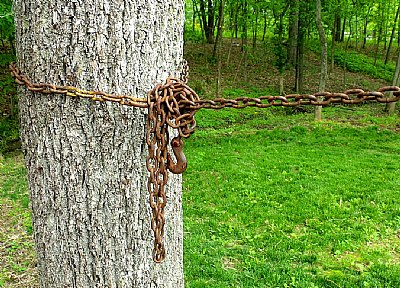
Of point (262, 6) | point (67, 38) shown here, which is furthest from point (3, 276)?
point (262, 6)

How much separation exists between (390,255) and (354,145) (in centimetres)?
487

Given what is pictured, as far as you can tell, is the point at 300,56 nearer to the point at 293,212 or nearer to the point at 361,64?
the point at 361,64

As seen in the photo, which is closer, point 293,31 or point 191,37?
point 293,31

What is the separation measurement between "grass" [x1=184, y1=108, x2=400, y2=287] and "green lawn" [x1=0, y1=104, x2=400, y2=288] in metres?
0.01

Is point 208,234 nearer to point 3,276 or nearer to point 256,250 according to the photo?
point 256,250

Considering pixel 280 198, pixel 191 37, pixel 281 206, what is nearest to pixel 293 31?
pixel 191 37

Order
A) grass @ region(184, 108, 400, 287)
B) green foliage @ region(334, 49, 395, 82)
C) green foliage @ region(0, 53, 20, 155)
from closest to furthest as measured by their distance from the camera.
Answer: grass @ region(184, 108, 400, 287) < green foliage @ region(0, 53, 20, 155) < green foliage @ region(334, 49, 395, 82)

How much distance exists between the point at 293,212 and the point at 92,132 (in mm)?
4259

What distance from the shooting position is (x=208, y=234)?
457 centimetres

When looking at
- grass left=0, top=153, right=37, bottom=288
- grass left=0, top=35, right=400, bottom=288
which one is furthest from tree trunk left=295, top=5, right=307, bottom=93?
grass left=0, top=153, right=37, bottom=288

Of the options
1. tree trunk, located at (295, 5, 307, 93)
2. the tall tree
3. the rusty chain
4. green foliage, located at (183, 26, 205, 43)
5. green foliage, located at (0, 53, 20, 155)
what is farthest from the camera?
green foliage, located at (183, 26, 205, 43)

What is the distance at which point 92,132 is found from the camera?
4.03ft

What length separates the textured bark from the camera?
119 centimetres

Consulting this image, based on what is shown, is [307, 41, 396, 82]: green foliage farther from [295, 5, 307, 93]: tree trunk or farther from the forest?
the forest
